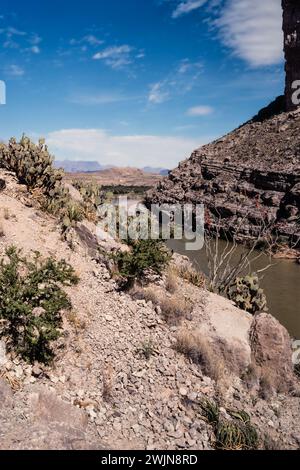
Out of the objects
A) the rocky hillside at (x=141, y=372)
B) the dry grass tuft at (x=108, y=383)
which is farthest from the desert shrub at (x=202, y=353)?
the dry grass tuft at (x=108, y=383)

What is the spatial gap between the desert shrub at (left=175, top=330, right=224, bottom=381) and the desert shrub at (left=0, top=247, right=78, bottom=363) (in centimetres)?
245

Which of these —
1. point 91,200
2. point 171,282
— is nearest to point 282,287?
point 171,282

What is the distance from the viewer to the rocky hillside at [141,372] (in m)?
6.57

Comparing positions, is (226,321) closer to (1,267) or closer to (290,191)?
(1,267)

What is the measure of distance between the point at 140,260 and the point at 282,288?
372 inches

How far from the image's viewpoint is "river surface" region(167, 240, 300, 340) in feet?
44.8

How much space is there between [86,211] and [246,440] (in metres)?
8.24

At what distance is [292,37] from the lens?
3869 cm

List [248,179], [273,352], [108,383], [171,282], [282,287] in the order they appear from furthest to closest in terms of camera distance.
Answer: [248,179], [282,287], [171,282], [273,352], [108,383]

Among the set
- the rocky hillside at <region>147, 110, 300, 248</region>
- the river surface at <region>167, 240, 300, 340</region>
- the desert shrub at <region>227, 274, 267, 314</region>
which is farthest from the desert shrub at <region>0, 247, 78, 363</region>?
the rocky hillside at <region>147, 110, 300, 248</region>

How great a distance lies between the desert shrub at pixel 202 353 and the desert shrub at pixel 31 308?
8.05ft

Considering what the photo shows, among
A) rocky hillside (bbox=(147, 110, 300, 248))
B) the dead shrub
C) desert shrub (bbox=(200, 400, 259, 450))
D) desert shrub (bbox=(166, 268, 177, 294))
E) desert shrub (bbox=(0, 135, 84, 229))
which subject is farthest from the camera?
rocky hillside (bbox=(147, 110, 300, 248))

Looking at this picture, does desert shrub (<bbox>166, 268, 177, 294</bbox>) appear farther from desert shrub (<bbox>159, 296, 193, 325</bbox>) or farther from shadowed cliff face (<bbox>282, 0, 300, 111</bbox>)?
shadowed cliff face (<bbox>282, 0, 300, 111</bbox>)

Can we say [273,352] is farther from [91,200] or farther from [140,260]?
[91,200]
